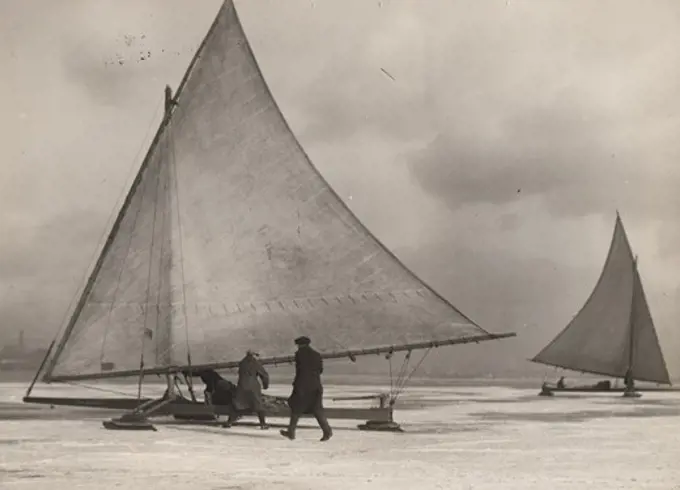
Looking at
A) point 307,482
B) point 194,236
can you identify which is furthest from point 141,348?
point 307,482

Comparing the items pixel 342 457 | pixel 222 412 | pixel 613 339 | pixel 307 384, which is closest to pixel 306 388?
pixel 307 384

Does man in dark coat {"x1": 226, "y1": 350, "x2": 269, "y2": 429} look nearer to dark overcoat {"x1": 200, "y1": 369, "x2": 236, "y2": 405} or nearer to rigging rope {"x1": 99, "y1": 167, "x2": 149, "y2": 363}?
dark overcoat {"x1": 200, "y1": 369, "x2": 236, "y2": 405}

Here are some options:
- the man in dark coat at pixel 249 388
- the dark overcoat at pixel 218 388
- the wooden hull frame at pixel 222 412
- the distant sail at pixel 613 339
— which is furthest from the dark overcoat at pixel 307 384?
the distant sail at pixel 613 339

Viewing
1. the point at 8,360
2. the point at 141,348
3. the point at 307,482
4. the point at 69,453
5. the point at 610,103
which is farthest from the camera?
the point at 8,360

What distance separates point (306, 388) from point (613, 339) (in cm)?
1775

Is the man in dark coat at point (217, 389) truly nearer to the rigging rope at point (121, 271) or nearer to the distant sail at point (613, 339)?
the rigging rope at point (121, 271)

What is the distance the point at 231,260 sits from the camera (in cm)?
1427

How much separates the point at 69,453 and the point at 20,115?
4.31 meters

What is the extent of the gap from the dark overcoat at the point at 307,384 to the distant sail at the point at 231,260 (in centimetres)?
214

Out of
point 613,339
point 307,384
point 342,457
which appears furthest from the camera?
point 613,339

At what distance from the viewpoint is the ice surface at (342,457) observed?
8828mm

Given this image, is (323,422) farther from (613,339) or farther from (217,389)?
(613,339)

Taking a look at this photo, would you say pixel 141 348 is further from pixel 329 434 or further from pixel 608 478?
pixel 608 478

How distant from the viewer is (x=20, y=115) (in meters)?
12.2
